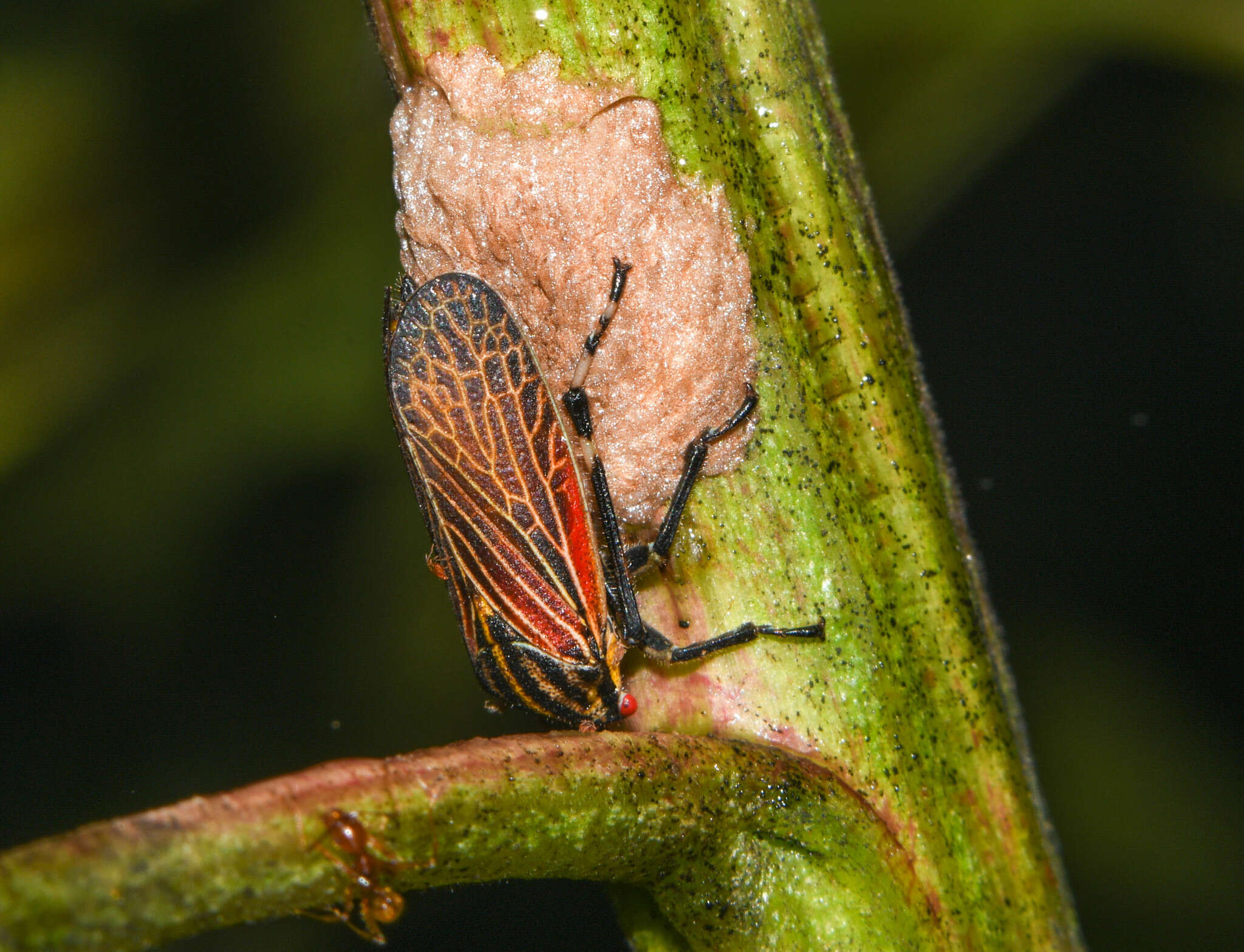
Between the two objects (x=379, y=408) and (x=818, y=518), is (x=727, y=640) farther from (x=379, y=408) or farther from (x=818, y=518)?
(x=379, y=408)

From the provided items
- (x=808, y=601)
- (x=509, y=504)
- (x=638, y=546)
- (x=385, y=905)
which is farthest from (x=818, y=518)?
(x=509, y=504)

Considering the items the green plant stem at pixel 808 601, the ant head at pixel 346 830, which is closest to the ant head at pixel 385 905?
the ant head at pixel 346 830

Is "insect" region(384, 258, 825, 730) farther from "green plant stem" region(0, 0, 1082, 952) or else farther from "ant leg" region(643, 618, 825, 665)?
"green plant stem" region(0, 0, 1082, 952)

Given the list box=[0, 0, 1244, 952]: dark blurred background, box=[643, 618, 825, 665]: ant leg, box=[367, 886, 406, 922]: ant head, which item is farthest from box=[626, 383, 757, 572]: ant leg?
box=[0, 0, 1244, 952]: dark blurred background

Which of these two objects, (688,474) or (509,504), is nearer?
(688,474)

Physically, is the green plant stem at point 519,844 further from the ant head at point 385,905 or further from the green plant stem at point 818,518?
the green plant stem at point 818,518

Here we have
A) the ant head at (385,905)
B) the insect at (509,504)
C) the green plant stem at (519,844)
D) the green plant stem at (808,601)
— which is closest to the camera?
the green plant stem at (519,844)

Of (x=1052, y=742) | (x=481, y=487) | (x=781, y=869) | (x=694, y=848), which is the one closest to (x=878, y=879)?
(x=781, y=869)
